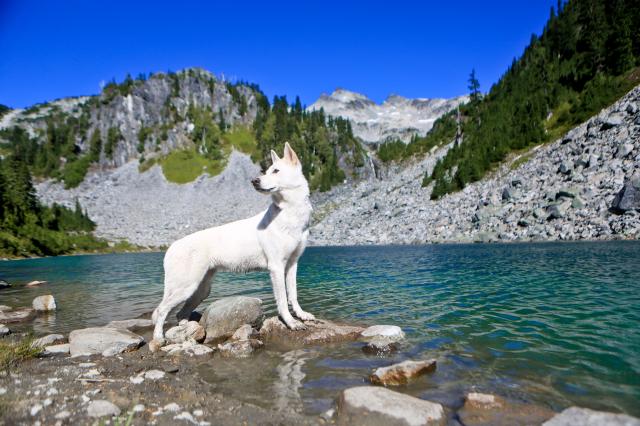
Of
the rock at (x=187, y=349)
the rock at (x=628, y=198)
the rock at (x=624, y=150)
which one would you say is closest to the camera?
the rock at (x=187, y=349)

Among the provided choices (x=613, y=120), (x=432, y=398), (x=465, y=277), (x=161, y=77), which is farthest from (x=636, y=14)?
(x=161, y=77)

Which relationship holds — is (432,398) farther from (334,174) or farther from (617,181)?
(334,174)

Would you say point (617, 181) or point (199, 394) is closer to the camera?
point (199, 394)

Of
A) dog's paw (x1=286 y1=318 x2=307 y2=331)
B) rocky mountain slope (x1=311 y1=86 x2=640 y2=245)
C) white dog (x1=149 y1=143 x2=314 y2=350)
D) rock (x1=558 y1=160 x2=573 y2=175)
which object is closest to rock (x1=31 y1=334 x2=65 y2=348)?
white dog (x1=149 y1=143 x2=314 y2=350)

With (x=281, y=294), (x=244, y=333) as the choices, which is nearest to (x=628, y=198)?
(x=281, y=294)

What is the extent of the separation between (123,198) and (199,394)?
127 metres

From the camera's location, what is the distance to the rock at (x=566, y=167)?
137 feet

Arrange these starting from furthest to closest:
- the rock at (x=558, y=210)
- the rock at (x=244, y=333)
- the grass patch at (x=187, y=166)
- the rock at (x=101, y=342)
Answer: the grass patch at (x=187, y=166) → the rock at (x=558, y=210) → the rock at (x=244, y=333) → the rock at (x=101, y=342)

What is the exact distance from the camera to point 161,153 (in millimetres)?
142875

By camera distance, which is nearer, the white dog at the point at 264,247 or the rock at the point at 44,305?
the white dog at the point at 264,247

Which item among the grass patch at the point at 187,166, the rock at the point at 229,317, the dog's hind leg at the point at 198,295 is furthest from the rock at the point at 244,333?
the grass patch at the point at 187,166

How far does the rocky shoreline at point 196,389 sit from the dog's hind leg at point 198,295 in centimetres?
65

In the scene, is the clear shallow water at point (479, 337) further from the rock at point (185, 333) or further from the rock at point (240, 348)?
the rock at point (185, 333)

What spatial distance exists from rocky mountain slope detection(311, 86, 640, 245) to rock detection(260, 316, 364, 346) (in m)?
31.5
